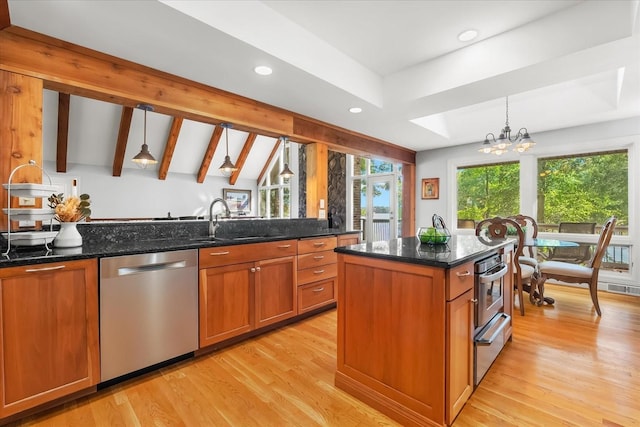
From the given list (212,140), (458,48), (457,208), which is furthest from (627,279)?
(212,140)

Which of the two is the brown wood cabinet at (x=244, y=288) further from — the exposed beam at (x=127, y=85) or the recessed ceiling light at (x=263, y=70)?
the recessed ceiling light at (x=263, y=70)

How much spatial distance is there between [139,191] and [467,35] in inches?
291

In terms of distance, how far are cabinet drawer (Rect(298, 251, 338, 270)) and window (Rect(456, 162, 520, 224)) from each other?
137 inches

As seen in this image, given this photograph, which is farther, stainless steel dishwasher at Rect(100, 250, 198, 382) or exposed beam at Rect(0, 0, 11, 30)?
stainless steel dishwasher at Rect(100, 250, 198, 382)

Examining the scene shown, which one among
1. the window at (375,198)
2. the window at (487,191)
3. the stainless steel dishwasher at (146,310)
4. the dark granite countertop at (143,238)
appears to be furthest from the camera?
the window at (375,198)

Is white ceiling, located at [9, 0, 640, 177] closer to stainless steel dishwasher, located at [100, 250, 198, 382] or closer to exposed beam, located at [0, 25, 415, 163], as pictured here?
exposed beam, located at [0, 25, 415, 163]

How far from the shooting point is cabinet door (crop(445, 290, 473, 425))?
1.52 metres

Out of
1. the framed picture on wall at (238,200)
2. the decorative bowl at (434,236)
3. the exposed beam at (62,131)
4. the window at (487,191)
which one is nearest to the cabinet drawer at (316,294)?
the decorative bowl at (434,236)

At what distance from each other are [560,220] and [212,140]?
7.32 meters

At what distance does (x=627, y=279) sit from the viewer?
4.11 meters

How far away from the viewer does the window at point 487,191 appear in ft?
17.0

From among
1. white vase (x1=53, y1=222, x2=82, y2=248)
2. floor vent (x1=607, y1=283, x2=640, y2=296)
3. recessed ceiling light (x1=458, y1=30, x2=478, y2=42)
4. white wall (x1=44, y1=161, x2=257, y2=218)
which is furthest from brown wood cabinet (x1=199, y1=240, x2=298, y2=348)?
white wall (x1=44, y1=161, x2=257, y2=218)

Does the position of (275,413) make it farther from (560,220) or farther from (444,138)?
(560,220)

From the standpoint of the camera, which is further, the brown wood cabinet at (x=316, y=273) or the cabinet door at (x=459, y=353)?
the brown wood cabinet at (x=316, y=273)
